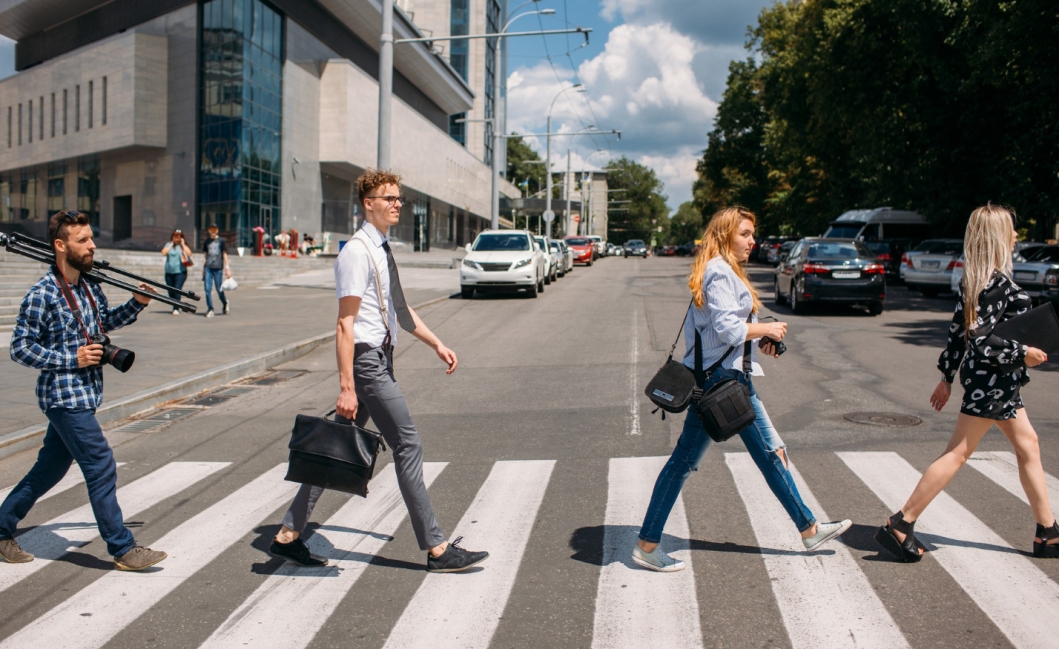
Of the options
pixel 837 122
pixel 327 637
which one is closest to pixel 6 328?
pixel 327 637

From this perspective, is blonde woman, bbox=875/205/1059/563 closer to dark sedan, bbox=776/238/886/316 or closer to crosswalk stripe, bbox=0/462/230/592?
crosswalk stripe, bbox=0/462/230/592

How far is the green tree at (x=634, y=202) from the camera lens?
517 feet

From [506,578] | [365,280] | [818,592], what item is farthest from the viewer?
[506,578]

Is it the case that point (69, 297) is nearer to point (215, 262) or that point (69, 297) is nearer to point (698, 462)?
point (698, 462)

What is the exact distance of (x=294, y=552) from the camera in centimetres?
473

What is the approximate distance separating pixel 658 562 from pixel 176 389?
7.04 meters

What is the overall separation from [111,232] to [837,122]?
37.1m

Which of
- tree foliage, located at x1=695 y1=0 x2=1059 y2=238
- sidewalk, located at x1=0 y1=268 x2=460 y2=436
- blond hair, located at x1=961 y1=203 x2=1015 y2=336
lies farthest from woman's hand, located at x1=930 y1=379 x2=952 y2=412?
tree foliage, located at x1=695 y1=0 x2=1059 y2=238

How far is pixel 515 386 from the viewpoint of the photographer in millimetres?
10789

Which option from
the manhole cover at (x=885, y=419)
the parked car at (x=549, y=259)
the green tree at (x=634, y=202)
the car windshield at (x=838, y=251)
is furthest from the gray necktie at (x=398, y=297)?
the green tree at (x=634, y=202)

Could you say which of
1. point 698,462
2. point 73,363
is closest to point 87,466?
point 73,363

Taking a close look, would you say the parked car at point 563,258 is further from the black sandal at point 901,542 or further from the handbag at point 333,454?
the handbag at point 333,454

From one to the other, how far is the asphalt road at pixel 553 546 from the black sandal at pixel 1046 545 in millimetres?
71

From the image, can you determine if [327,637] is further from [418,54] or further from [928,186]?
[418,54]
